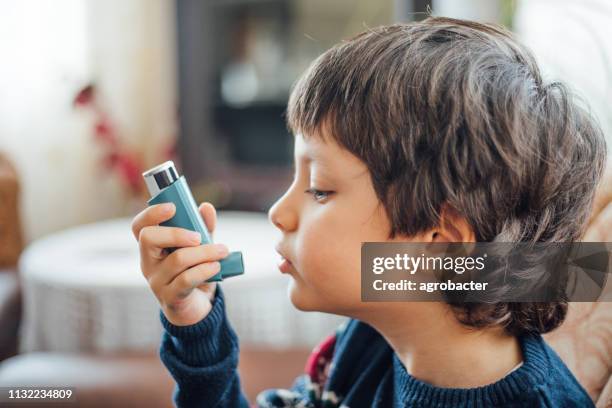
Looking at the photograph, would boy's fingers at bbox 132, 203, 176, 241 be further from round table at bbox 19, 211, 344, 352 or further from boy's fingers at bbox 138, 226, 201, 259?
round table at bbox 19, 211, 344, 352

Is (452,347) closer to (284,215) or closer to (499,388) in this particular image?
(499,388)

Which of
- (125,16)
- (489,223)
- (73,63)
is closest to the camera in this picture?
(489,223)

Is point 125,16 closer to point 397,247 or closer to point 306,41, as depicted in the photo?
point 306,41

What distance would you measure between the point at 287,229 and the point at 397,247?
0.09 m

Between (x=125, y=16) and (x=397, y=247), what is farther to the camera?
(x=125, y=16)

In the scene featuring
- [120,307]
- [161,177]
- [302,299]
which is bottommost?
[120,307]

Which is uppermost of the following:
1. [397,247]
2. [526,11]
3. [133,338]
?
[526,11]

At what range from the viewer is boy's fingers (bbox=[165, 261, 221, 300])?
52cm

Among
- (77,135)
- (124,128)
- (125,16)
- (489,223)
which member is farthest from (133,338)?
(125,16)

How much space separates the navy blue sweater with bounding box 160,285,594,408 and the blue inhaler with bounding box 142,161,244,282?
70 mm

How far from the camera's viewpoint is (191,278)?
1.71 ft

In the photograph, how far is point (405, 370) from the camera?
573mm

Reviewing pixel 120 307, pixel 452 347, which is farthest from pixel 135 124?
pixel 452 347

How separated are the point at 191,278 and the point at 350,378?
0.21 metres
